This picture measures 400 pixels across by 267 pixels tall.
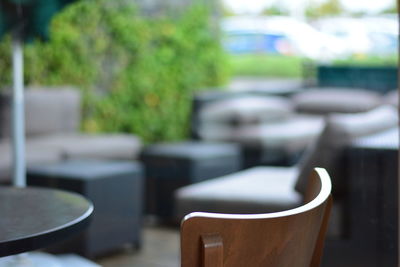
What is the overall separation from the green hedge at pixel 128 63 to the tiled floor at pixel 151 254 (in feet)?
4.08

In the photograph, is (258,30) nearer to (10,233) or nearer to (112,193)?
(112,193)

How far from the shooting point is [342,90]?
23.3ft

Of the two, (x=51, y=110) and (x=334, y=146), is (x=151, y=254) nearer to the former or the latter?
(x=51, y=110)

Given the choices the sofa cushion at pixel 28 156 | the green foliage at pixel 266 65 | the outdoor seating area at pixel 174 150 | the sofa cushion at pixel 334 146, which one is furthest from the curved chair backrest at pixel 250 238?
the green foliage at pixel 266 65

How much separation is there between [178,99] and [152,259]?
245 centimetres

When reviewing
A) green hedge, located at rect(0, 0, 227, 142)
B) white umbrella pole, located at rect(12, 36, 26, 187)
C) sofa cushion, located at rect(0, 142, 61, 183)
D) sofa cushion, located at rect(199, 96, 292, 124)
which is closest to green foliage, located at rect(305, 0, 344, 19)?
green hedge, located at rect(0, 0, 227, 142)

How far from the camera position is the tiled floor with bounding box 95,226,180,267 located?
13.0 ft

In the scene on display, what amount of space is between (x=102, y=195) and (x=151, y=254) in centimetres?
48

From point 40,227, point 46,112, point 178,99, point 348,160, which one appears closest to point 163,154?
point 46,112

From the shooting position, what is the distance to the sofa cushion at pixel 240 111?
5.97 metres

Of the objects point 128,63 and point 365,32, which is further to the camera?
point 365,32

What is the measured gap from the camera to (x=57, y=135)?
16.5 ft

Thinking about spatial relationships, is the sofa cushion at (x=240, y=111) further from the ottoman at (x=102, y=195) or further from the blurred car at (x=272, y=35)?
the blurred car at (x=272, y=35)

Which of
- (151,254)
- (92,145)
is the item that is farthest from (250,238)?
(92,145)
